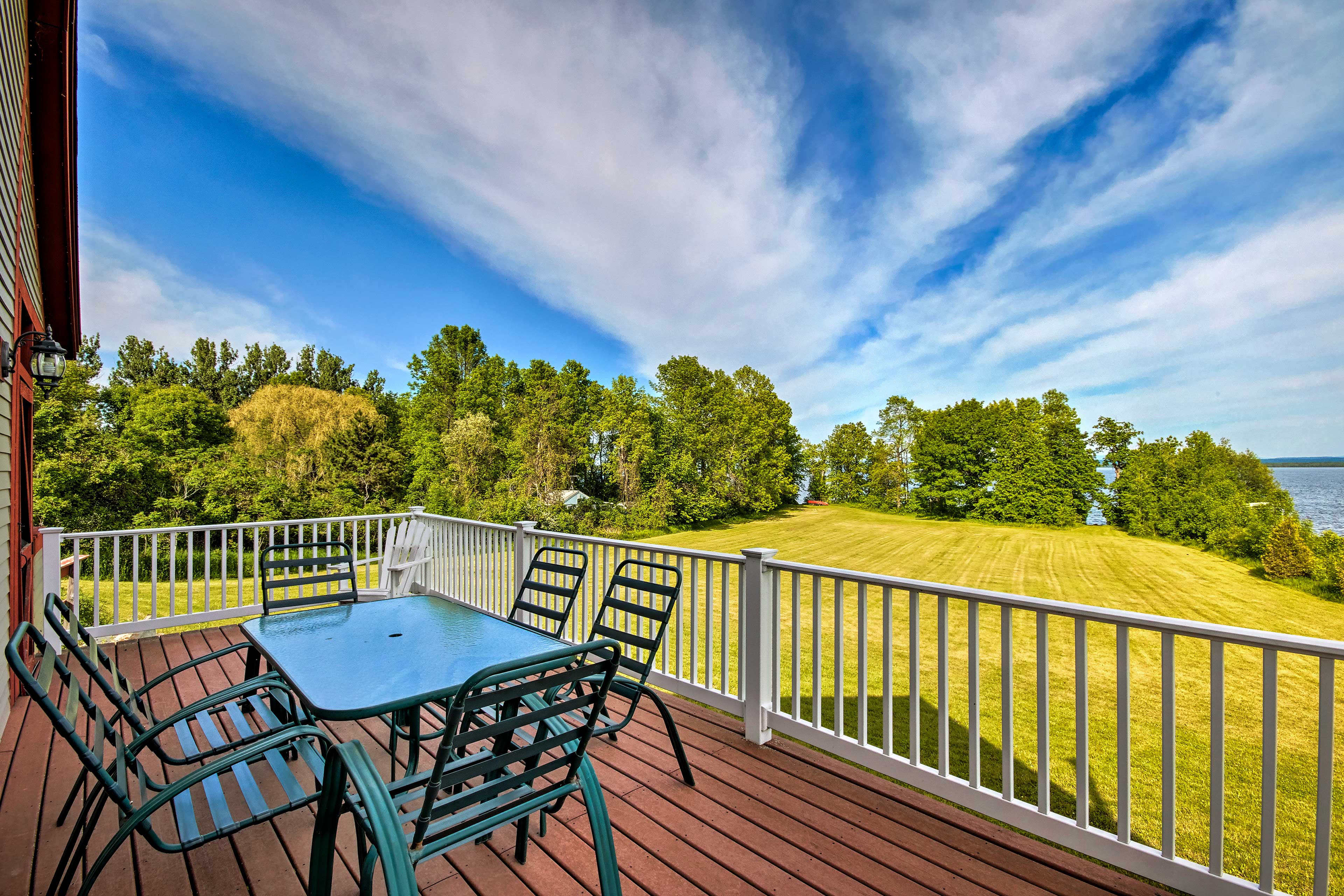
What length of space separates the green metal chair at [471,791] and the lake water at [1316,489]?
110 ft

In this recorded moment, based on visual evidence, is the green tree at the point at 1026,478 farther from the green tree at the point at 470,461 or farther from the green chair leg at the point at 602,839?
the green chair leg at the point at 602,839

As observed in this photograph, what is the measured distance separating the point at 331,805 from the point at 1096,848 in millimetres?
2445

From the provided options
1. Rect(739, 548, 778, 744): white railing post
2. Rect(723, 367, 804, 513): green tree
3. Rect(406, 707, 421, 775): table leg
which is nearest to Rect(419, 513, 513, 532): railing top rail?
Rect(739, 548, 778, 744): white railing post

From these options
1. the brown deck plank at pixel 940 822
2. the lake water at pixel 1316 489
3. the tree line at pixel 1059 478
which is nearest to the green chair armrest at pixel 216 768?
the brown deck plank at pixel 940 822

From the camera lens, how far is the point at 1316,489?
2542cm

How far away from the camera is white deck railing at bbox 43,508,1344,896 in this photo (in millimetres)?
1727

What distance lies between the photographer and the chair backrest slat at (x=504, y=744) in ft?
4.48

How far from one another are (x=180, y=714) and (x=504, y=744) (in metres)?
1.14

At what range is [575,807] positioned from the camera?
2.33 m

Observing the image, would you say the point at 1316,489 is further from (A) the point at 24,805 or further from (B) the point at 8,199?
(B) the point at 8,199

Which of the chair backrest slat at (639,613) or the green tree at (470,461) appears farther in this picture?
the green tree at (470,461)

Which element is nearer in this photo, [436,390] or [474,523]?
[474,523]

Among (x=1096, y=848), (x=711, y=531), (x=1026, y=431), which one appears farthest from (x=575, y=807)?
(x=1026, y=431)

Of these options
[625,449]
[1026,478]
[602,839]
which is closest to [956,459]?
[1026,478]
